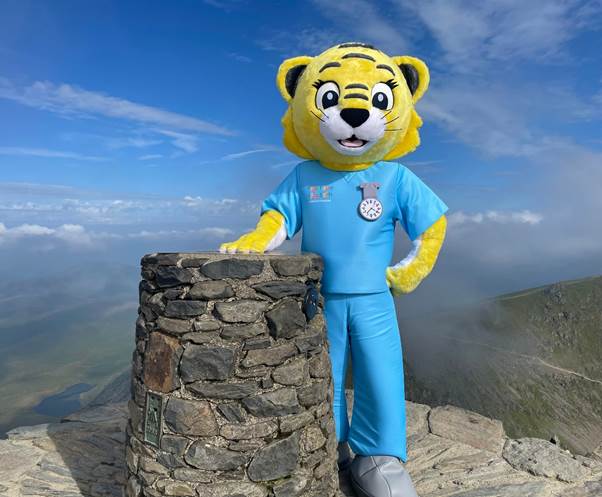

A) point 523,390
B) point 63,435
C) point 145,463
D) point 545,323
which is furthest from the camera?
point 545,323

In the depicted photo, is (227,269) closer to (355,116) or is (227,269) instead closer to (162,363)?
(162,363)

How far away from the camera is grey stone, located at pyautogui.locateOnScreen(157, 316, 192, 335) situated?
11.4 feet

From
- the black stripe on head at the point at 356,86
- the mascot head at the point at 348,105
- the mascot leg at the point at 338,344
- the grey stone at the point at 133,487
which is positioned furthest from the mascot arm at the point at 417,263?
the grey stone at the point at 133,487

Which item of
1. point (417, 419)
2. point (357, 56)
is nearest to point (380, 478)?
point (417, 419)

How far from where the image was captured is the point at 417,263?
452 centimetres

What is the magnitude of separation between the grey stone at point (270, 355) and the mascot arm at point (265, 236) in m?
0.99

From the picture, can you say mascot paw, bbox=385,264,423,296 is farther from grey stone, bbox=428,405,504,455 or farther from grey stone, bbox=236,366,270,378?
grey stone, bbox=428,405,504,455

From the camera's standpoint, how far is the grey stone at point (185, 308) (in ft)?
11.3

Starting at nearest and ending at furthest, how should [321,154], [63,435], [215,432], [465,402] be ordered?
[215,432] < [321,154] < [63,435] < [465,402]

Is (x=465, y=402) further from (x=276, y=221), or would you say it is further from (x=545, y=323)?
(x=276, y=221)

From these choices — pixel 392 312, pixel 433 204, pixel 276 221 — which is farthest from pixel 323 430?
pixel 433 204

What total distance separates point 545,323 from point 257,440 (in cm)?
11915

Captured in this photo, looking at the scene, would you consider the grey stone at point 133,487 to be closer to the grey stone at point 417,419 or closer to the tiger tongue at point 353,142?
the tiger tongue at point 353,142

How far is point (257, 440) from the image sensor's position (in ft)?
11.6
